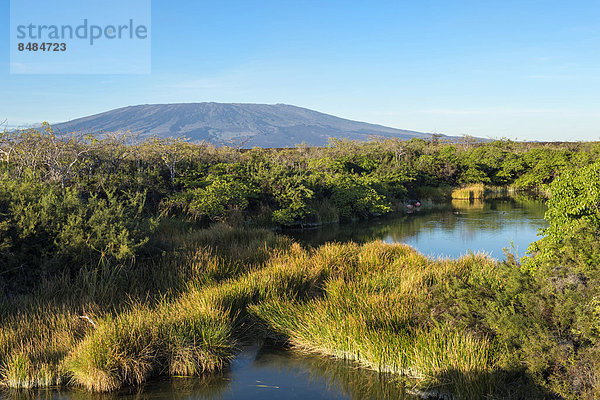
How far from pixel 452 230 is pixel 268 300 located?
16.9 metres

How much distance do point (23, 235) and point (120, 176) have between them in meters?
9.66

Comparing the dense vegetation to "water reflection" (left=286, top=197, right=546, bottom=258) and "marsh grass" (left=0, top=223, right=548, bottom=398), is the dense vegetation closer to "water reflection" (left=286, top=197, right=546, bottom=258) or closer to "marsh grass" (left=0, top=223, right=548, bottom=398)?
"marsh grass" (left=0, top=223, right=548, bottom=398)

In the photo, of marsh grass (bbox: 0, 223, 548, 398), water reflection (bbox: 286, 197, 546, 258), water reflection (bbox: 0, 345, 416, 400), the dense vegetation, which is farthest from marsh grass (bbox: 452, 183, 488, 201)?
water reflection (bbox: 0, 345, 416, 400)

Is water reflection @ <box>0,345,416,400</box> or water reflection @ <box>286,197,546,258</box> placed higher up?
water reflection @ <box>286,197,546,258</box>

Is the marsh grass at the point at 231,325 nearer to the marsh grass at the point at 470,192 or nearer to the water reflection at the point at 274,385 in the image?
the water reflection at the point at 274,385

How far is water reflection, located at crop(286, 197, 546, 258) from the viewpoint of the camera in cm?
1958

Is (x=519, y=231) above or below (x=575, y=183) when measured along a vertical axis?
below

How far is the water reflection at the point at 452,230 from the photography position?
19.6m

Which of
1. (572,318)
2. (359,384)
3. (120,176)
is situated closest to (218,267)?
(359,384)

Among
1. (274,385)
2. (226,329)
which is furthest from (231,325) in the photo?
(274,385)

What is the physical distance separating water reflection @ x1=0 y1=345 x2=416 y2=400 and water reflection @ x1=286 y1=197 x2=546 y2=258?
32.0 ft

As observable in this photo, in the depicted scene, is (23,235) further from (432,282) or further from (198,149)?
(198,149)

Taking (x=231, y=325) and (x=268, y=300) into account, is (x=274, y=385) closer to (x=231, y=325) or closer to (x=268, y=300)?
(x=231, y=325)

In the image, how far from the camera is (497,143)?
52.2m
